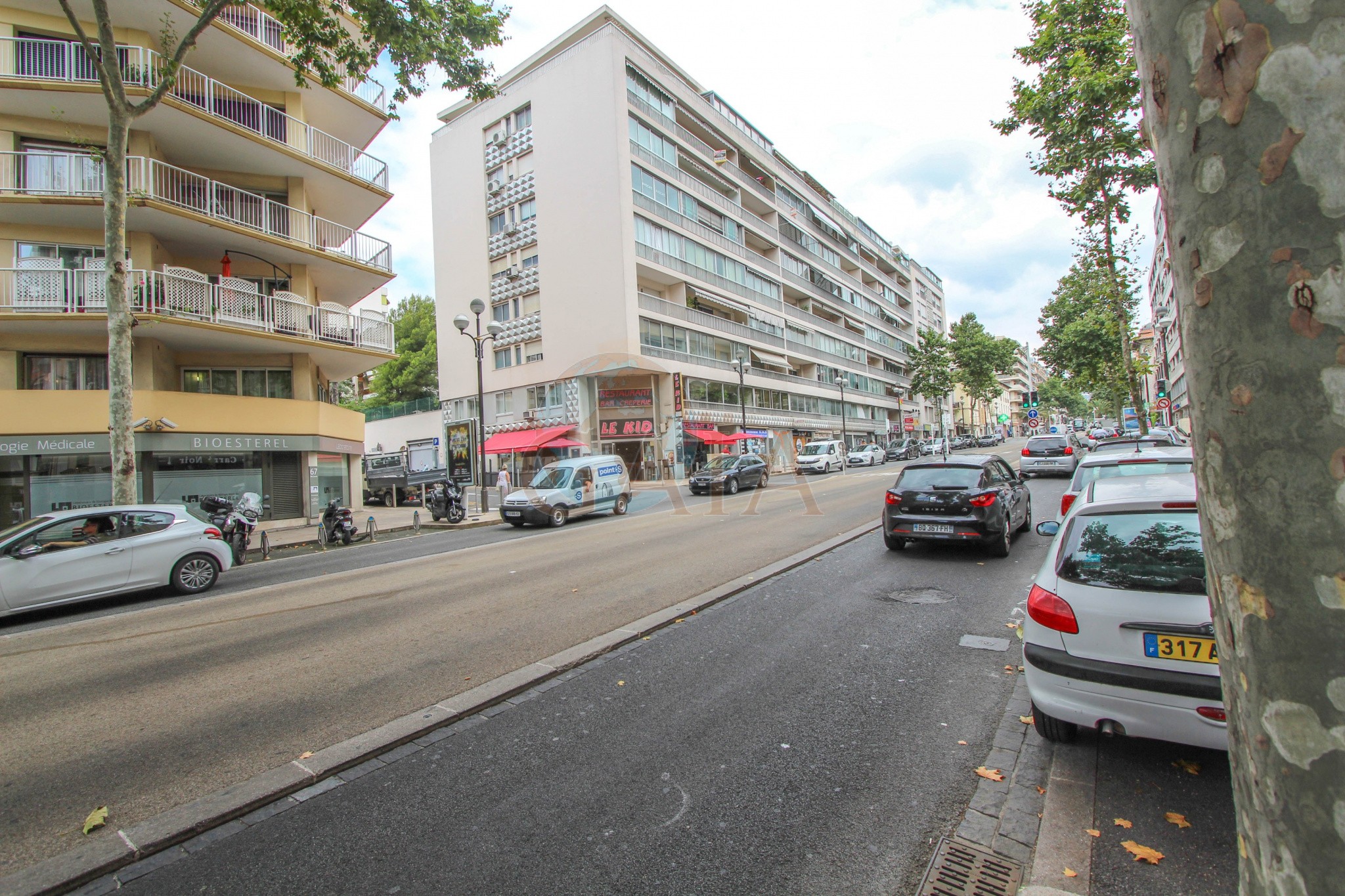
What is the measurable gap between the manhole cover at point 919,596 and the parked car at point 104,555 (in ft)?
31.5

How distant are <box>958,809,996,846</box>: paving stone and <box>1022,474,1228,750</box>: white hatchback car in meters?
0.78

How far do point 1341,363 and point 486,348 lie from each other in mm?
41365

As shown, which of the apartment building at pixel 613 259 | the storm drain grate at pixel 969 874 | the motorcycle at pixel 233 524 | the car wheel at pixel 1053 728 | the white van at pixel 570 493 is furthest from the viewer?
the apartment building at pixel 613 259

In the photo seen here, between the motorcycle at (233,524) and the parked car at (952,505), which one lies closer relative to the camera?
the parked car at (952,505)

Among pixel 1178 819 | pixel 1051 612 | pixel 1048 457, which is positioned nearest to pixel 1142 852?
pixel 1178 819

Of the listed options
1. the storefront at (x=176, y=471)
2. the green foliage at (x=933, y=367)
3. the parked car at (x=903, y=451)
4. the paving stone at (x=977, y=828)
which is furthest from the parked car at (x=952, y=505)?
the green foliage at (x=933, y=367)

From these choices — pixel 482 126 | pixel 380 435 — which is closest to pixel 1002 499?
pixel 482 126

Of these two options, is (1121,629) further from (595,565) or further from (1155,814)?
(595,565)

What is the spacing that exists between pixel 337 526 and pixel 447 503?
4.03 m

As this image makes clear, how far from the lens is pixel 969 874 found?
101 inches

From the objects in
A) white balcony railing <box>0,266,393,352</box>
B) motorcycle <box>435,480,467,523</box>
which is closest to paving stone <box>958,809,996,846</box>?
motorcycle <box>435,480,467,523</box>

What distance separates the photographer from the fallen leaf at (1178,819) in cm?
277

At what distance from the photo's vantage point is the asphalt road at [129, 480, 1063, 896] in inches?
103

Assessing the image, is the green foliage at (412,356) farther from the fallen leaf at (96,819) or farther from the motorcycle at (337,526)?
the fallen leaf at (96,819)
